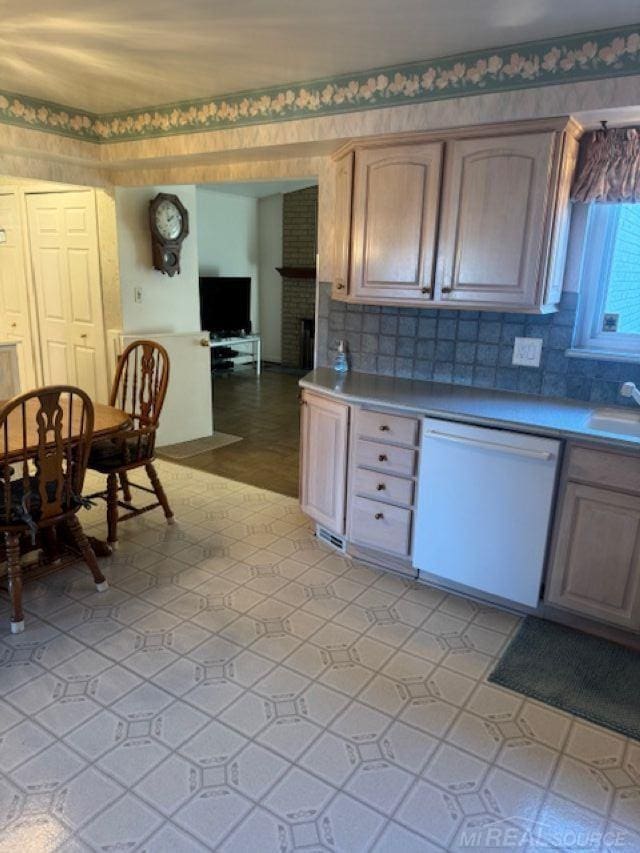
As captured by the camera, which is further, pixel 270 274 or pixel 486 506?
pixel 270 274

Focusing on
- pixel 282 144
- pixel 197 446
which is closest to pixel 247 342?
pixel 197 446

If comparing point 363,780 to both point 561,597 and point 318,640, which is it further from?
point 561,597

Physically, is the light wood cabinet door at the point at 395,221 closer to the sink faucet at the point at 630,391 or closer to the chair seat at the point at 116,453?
the sink faucet at the point at 630,391

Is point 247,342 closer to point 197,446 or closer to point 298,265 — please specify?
point 298,265

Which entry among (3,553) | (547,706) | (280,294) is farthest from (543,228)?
(280,294)

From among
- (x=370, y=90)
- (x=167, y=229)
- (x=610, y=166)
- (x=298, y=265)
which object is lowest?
(x=298, y=265)

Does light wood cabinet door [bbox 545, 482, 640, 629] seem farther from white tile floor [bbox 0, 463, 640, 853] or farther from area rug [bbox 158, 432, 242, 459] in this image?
area rug [bbox 158, 432, 242, 459]

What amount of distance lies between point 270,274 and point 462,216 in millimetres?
6144

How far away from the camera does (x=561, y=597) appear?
2383mm

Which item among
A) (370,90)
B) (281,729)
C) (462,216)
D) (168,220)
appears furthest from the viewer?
(168,220)

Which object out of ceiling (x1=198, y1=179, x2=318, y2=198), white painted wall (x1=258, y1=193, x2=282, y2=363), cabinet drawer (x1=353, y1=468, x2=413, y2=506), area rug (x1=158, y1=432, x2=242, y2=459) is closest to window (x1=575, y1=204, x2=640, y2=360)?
cabinet drawer (x1=353, y1=468, x2=413, y2=506)

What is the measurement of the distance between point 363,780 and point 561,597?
1.15 m

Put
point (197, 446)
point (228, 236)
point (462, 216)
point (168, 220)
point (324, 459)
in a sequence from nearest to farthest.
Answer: point (462, 216), point (324, 459), point (168, 220), point (197, 446), point (228, 236)

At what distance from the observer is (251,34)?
7.52ft
